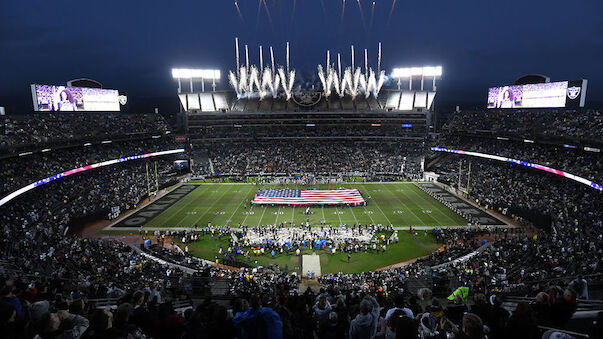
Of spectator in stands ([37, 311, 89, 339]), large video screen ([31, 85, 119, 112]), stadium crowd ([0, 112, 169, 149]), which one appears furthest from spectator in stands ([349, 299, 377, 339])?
large video screen ([31, 85, 119, 112])

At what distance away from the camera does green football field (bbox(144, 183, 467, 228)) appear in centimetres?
3509

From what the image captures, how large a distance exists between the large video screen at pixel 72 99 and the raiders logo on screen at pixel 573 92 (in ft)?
232

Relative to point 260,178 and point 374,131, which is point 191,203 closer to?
point 260,178

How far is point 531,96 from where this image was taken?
1986 inches

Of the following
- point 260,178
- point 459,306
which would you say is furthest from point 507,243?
point 260,178

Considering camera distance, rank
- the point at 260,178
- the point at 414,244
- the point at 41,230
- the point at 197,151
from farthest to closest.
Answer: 1. the point at 197,151
2. the point at 260,178
3. the point at 414,244
4. the point at 41,230

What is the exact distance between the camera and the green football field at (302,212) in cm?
3509

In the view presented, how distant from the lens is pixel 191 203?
142 feet

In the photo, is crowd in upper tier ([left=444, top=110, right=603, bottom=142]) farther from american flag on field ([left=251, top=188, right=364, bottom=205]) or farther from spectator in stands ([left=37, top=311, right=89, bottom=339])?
spectator in stands ([left=37, top=311, right=89, bottom=339])

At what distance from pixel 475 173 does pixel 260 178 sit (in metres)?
34.7

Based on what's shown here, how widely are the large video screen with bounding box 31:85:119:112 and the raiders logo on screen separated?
232ft

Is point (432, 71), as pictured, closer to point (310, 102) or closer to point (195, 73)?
point (310, 102)

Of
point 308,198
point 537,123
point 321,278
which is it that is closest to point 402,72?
point 537,123

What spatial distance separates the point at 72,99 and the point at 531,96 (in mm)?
70744
